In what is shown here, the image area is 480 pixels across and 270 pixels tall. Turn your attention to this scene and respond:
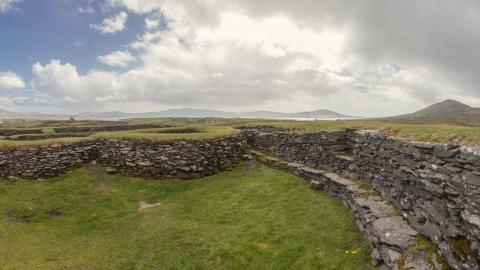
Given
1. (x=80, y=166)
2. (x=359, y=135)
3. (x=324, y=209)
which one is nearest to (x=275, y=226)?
(x=324, y=209)

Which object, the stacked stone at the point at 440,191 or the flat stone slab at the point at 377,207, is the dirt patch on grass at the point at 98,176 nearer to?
the flat stone slab at the point at 377,207

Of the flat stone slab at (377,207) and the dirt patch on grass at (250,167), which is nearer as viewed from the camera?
the flat stone slab at (377,207)

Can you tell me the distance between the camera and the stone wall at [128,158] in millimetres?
26500

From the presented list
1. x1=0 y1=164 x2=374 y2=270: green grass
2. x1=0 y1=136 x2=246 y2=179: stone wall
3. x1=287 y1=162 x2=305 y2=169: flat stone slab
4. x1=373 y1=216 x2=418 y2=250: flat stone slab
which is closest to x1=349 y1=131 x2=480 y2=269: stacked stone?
x1=373 y1=216 x2=418 y2=250: flat stone slab

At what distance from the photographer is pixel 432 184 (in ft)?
34.3

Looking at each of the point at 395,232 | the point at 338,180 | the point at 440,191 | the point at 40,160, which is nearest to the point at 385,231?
the point at 395,232

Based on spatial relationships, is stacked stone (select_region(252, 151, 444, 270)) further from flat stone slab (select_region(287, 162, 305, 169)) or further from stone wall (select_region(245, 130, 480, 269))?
flat stone slab (select_region(287, 162, 305, 169))

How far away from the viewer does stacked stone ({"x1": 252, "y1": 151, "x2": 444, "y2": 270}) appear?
10164mm

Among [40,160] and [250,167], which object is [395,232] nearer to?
[250,167]

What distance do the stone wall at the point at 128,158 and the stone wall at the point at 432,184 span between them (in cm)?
1405

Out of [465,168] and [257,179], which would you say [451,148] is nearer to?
[465,168]

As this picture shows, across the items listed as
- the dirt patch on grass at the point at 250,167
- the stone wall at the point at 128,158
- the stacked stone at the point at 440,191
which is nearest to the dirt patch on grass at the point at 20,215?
the stone wall at the point at 128,158

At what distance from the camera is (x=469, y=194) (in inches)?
336

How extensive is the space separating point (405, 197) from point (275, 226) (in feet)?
21.7
